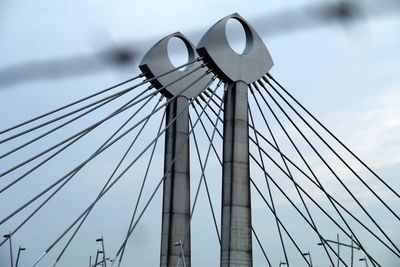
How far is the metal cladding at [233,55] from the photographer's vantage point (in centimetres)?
4003

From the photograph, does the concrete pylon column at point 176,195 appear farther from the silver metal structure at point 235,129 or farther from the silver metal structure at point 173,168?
the silver metal structure at point 235,129

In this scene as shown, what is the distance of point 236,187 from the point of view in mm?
38406

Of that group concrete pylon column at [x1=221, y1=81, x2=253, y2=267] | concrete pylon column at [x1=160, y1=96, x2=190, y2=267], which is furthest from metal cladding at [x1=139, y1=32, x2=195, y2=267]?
concrete pylon column at [x1=221, y1=81, x2=253, y2=267]

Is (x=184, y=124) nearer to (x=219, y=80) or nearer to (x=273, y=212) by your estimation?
(x=219, y=80)

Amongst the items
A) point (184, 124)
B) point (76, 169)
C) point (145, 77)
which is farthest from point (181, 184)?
point (76, 169)

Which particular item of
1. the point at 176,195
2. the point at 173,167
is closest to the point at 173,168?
the point at 173,167

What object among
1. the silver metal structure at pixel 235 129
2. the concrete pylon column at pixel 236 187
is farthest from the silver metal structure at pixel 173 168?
the concrete pylon column at pixel 236 187

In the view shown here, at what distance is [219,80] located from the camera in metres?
41.2

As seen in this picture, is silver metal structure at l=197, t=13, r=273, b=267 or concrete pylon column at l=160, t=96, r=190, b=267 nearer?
silver metal structure at l=197, t=13, r=273, b=267

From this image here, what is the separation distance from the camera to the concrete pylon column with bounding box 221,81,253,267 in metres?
37.7

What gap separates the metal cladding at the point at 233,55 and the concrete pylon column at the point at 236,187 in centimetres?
111

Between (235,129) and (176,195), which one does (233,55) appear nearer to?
(235,129)

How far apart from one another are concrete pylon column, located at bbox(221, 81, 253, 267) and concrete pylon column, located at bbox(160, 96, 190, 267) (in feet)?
12.7

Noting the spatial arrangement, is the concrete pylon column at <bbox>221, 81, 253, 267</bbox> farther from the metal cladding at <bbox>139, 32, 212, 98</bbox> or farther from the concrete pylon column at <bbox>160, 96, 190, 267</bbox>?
the metal cladding at <bbox>139, 32, 212, 98</bbox>
